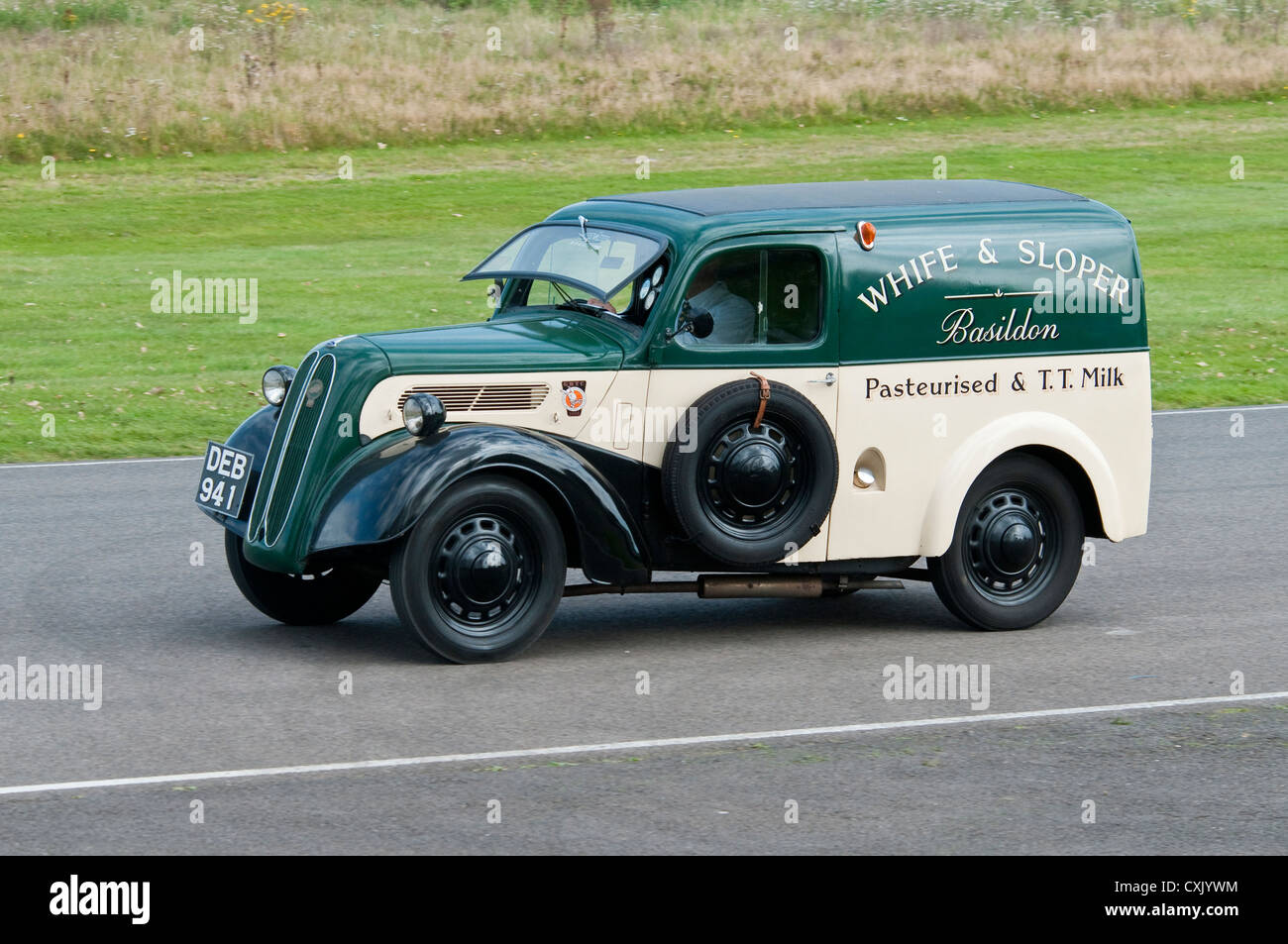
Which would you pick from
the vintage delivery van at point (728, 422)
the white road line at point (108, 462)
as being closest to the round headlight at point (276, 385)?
the vintage delivery van at point (728, 422)

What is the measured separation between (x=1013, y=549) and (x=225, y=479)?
382 centimetres

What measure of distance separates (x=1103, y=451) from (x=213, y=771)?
187 inches

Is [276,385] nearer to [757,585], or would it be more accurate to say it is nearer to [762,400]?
[762,400]

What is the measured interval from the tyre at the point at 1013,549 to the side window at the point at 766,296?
1212 mm

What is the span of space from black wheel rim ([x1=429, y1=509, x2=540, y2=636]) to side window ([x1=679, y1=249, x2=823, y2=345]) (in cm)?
138

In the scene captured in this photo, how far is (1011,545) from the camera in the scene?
930 cm

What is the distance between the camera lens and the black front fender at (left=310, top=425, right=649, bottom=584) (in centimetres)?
816

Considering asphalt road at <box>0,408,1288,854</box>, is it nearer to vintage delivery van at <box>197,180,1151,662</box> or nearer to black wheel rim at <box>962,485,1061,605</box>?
black wheel rim at <box>962,485,1061,605</box>

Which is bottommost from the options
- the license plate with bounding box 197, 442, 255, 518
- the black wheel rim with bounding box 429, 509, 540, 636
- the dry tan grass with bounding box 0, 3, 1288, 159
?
the black wheel rim with bounding box 429, 509, 540, 636

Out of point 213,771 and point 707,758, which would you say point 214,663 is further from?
point 707,758

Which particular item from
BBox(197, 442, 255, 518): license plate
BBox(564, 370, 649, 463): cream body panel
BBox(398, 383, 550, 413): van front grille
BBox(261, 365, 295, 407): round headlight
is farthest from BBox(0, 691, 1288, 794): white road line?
BBox(261, 365, 295, 407): round headlight

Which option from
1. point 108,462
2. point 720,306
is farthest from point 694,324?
point 108,462

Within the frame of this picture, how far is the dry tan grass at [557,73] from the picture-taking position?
28438 mm

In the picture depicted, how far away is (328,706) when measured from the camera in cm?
786
